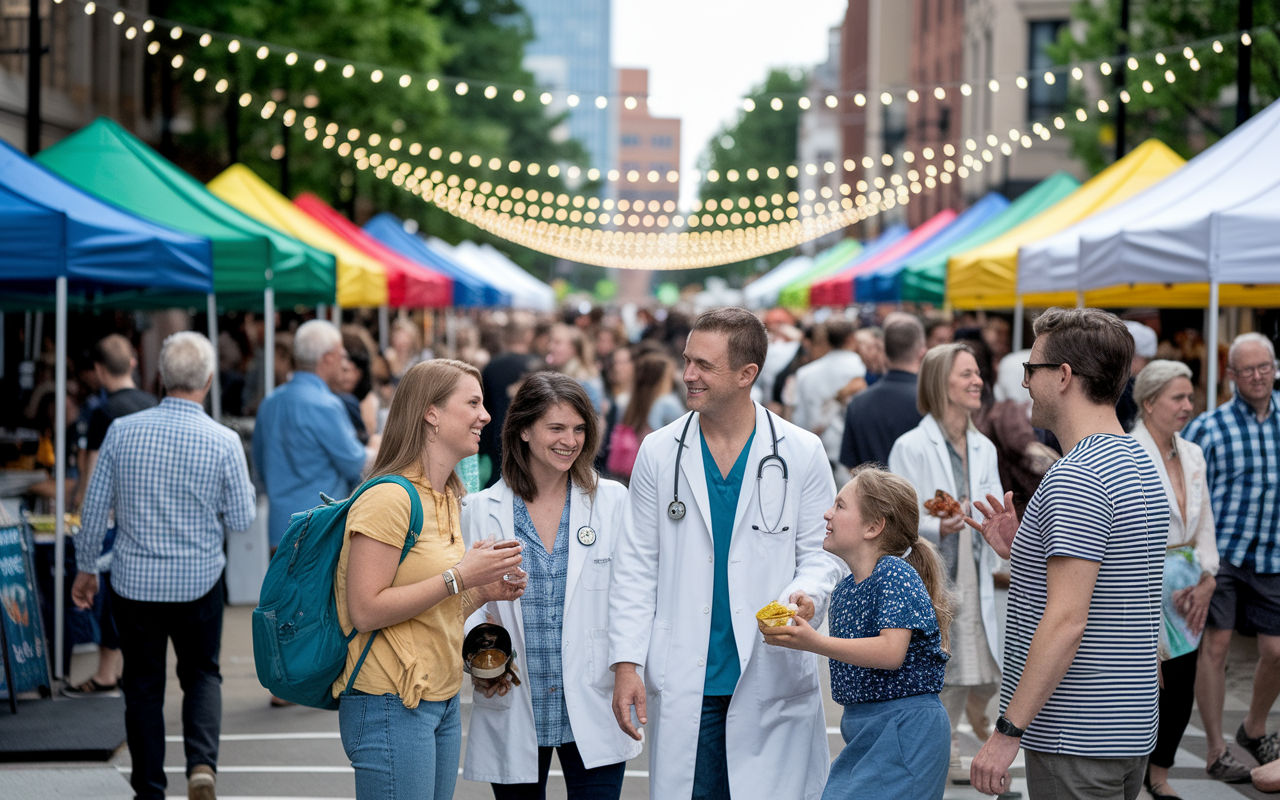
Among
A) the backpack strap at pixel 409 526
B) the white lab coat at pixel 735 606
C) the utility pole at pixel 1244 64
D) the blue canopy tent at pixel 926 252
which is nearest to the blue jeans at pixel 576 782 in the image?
the white lab coat at pixel 735 606

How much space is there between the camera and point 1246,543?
6535 millimetres

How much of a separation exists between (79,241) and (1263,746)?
690 cm

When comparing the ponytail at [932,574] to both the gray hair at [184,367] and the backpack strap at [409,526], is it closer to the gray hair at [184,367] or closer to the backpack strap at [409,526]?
the backpack strap at [409,526]

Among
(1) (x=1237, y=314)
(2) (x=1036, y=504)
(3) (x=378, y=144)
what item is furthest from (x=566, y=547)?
(3) (x=378, y=144)

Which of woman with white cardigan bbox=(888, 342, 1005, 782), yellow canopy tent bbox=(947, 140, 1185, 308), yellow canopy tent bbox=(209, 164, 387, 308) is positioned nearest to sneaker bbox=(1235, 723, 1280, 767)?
woman with white cardigan bbox=(888, 342, 1005, 782)

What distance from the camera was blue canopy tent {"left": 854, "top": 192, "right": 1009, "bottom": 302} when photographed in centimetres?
1872

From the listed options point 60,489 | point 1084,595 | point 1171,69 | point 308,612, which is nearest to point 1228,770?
point 1084,595

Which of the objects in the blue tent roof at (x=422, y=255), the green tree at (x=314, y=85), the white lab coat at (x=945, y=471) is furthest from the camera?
the green tree at (x=314, y=85)

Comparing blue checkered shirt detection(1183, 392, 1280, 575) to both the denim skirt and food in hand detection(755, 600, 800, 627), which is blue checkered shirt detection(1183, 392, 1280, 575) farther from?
food in hand detection(755, 600, 800, 627)

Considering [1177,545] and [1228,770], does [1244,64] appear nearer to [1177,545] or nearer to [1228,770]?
[1177,545]

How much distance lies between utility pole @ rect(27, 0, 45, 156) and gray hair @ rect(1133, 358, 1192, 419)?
9.21 metres

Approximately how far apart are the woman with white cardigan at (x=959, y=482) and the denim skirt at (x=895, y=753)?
2308 millimetres

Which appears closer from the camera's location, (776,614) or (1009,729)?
(1009,729)

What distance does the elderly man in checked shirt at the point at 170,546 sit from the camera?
221 inches
